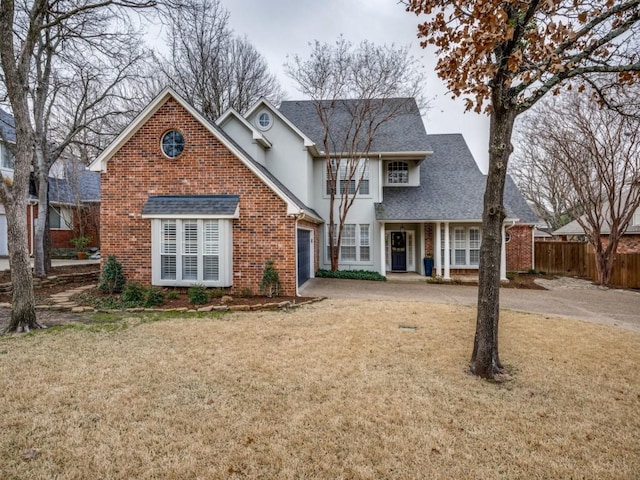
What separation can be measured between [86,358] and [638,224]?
28.5 meters

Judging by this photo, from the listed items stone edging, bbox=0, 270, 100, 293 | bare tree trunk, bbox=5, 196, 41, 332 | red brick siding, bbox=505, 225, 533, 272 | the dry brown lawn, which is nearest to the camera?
the dry brown lawn

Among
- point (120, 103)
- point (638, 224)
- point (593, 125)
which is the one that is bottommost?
point (638, 224)

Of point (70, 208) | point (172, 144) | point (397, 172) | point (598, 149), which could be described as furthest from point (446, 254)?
point (70, 208)

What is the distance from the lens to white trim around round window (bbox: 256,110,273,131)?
14494 mm

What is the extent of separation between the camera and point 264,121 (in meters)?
14.6

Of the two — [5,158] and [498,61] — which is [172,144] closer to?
[498,61]

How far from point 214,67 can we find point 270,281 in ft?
57.2

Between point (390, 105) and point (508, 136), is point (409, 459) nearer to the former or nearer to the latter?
point (508, 136)

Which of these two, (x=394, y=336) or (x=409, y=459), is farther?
(x=394, y=336)

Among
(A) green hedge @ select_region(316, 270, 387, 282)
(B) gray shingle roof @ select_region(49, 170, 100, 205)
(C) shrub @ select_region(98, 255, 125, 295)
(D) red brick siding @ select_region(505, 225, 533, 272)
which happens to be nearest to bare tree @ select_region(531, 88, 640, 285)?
(D) red brick siding @ select_region(505, 225, 533, 272)

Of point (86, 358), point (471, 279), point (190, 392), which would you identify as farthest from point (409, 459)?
point (471, 279)

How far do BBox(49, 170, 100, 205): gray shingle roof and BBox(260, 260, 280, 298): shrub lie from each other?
19848 mm

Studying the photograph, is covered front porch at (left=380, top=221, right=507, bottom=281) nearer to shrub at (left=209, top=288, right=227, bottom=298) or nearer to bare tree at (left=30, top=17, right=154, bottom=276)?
shrub at (left=209, top=288, right=227, bottom=298)

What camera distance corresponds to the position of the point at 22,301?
6.95 m
